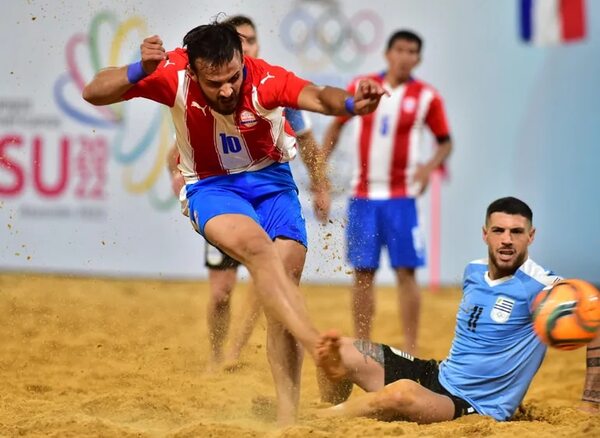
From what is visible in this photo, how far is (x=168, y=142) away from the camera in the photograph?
11703 mm

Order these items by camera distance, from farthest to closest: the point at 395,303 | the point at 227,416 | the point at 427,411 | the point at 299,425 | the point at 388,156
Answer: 1. the point at 395,303
2. the point at 388,156
3. the point at 227,416
4. the point at 427,411
5. the point at 299,425

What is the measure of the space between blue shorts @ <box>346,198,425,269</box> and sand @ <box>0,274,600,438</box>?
0.90 m

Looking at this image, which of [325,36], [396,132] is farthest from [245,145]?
[325,36]

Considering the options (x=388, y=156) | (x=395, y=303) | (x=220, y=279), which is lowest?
(x=395, y=303)

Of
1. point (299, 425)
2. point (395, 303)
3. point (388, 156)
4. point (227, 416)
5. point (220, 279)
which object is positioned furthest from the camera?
point (395, 303)

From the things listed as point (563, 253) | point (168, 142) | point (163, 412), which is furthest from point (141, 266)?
point (163, 412)

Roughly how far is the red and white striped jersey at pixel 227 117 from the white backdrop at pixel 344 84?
5953mm

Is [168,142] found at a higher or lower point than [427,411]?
higher

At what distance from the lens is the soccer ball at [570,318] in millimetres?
5285

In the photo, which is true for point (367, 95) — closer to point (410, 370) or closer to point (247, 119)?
point (247, 119)

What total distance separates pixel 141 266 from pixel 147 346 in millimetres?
4056

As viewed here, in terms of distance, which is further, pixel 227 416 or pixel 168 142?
pixel 168 142

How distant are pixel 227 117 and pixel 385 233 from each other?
3.68 m

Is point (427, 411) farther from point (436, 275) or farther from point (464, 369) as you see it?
point (436, 275)
